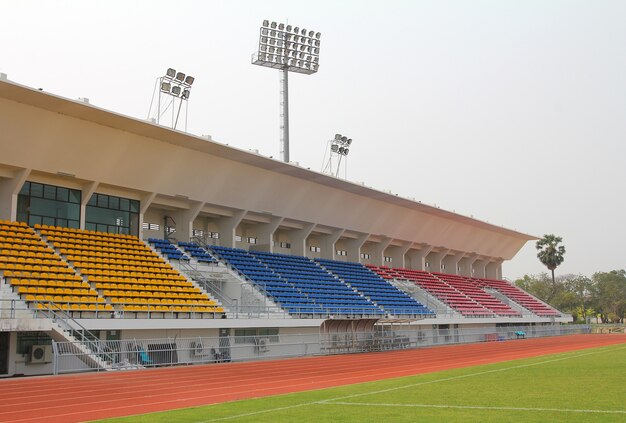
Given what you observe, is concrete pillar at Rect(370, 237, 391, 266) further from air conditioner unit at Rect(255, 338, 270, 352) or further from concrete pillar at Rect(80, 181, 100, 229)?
concrete pillar at Rect(80, 181, 100, 229)

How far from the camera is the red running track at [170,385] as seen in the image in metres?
14.7

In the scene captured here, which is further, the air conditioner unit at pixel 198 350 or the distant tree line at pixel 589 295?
the distant tree line at pixel 589 295

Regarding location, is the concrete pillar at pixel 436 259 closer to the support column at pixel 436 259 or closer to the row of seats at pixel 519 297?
the support column at pixel 436 259

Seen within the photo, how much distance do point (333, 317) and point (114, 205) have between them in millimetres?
13180

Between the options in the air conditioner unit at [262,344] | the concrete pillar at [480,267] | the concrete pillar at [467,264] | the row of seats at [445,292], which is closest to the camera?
the air conditioner unit at [262,344]

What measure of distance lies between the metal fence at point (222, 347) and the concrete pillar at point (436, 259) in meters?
18.2

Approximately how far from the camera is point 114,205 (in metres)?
35.6

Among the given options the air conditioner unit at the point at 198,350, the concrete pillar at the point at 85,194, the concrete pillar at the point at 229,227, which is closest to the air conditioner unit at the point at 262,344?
the air conditioner unit at the point at 198,350

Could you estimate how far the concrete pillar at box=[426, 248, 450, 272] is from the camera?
6600 centimetres

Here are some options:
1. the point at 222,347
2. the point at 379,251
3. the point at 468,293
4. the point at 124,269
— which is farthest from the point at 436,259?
the point at 124,269

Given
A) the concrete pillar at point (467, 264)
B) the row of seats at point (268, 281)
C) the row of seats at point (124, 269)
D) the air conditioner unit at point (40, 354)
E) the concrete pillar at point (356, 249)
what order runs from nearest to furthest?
the air conditioner unit at point (40, 354) → the row of seats at point (124, 269) → the row of seats at point (268, 281) → the concrete pillar at point (356, 249) → the concrete pillar at point (467, 264)

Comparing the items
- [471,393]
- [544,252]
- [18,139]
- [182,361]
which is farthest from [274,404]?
[544,252]

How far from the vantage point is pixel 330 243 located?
51.3m

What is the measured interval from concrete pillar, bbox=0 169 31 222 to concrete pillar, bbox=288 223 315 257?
21.7 metres
